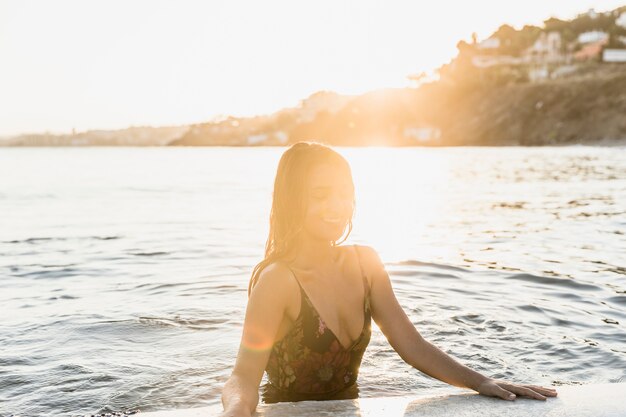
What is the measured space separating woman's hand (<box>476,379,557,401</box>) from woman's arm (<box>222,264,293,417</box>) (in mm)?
1137

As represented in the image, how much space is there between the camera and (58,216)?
904 inches

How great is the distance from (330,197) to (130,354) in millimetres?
3915

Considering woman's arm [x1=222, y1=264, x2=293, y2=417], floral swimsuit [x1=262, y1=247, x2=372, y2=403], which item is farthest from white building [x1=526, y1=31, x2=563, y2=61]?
woman's arm [x1=222, y1=264, x2=293, y2=417]

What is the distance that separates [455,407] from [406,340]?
55 cm

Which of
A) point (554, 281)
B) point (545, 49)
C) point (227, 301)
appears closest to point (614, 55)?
point (545, 49)

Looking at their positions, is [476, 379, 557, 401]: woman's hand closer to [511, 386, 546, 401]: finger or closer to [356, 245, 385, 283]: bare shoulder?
[511, 386, 546, 401]: finger

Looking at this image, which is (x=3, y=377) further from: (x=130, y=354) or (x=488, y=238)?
(x=488, y=238)

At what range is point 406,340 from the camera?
3959mm

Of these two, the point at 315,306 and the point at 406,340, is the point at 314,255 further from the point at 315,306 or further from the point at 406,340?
the point at 406,340

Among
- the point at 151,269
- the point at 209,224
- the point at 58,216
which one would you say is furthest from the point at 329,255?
the point at 58,216

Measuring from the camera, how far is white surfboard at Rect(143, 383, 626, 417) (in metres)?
3.39

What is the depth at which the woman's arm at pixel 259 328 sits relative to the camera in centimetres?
334

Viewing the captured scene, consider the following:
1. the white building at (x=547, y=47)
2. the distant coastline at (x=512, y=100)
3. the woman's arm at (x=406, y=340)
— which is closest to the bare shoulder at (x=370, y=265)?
the woman's arm at (x=406, y=340)

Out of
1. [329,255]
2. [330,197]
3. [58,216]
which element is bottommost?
[58,216]
